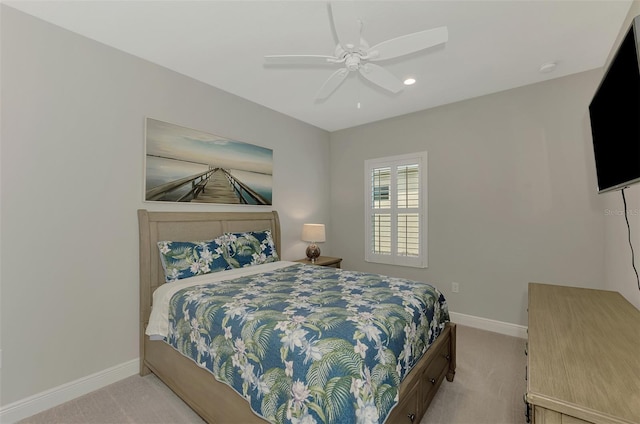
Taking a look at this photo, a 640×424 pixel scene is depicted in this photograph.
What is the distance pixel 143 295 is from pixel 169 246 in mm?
466

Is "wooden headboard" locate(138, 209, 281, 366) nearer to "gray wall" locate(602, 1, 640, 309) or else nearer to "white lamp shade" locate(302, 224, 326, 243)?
"white lamp shade" locate(302, 224, 326, 243)

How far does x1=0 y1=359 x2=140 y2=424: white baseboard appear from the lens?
1854 millimetres

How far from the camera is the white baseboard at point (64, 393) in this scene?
185cm

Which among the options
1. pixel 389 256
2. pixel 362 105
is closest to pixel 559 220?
pixel 389 256

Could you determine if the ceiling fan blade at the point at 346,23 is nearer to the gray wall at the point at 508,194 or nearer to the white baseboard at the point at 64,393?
the gray wall at the point at 508,194

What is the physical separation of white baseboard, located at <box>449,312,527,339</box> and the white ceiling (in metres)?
2.61

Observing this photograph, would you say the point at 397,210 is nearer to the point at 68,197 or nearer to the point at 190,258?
the point at 190,258

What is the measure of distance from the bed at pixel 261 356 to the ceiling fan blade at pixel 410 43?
161cm

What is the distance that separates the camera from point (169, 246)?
8.08ft

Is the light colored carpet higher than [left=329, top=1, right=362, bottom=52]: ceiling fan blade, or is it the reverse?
[left=329, top=1, right=362, bottom=52]: ceiling fan blade

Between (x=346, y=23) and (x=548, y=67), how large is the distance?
7.41 ft

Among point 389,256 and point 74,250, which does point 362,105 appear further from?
point 74,250

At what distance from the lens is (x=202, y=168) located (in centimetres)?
295

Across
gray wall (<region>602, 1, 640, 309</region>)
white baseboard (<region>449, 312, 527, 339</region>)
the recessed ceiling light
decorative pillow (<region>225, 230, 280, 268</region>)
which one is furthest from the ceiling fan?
white baseboard (<region>449, 312, 527, 339</region>)
